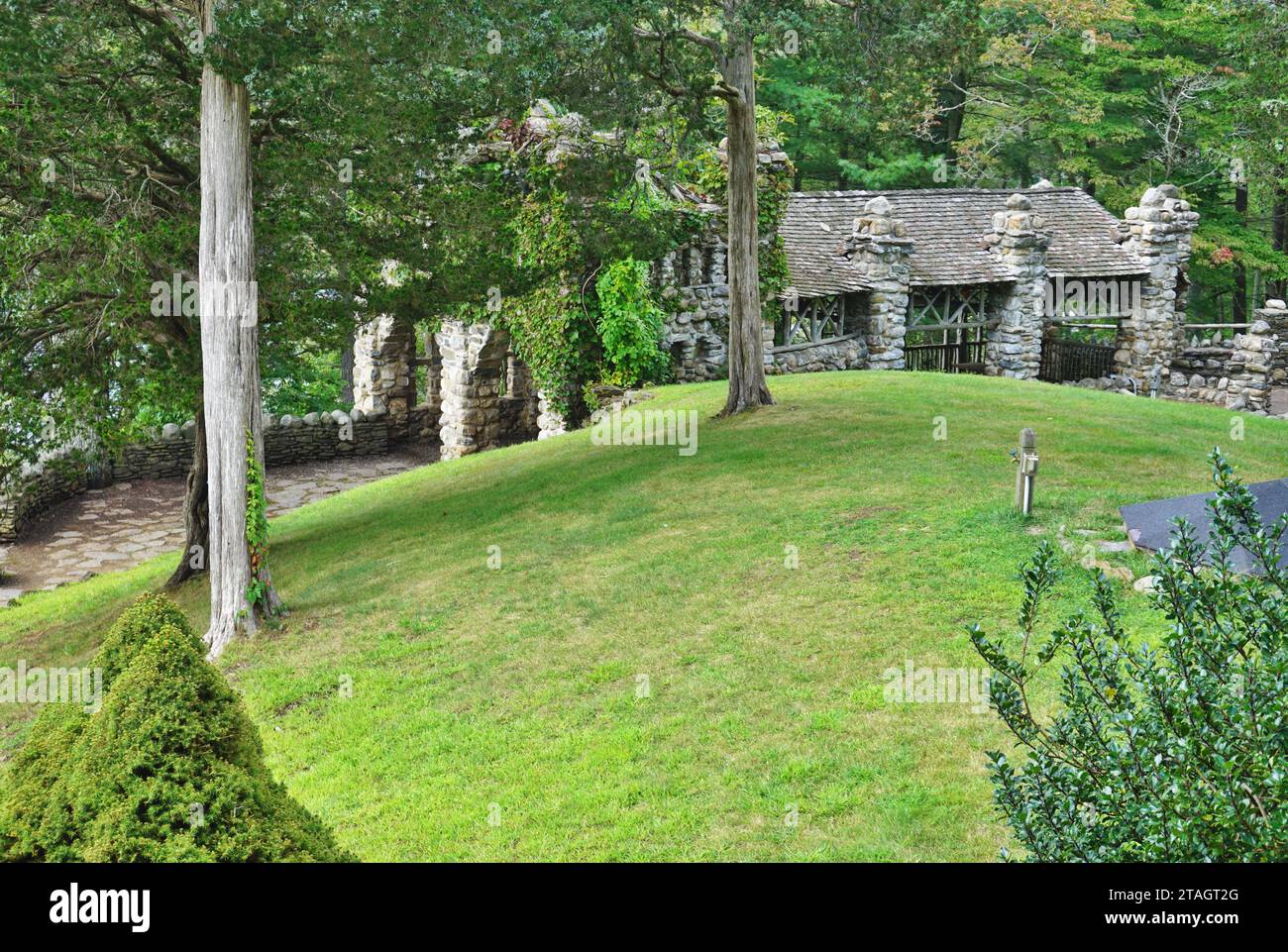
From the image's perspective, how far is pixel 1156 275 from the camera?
1336 inches

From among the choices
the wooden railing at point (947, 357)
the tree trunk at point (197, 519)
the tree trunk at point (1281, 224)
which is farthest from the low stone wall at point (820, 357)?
the tree trunk at point (1281, 224)

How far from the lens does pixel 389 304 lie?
16.2m

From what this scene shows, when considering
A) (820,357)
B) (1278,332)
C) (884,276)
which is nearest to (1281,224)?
(1278,332)

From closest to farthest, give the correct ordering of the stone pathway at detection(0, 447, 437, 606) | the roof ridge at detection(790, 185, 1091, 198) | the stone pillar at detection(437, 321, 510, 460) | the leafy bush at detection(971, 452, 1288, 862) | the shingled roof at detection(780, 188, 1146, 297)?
the leafy bush at detection(971, 452, 1288, 862), the stone pathway at detection(0, 447, 437, 606), the stone pillar at detection(437, 321, 510, 460), the shingled roof at detection(780, 188, 1146, 297), the roof ridge at detection(790, 185, 1091, 198)

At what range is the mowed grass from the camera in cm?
794

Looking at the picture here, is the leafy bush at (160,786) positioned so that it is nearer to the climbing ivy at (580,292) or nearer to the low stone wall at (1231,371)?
the climbing ivy at (580,292)

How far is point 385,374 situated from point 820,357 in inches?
422

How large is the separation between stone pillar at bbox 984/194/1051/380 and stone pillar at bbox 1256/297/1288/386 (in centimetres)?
759

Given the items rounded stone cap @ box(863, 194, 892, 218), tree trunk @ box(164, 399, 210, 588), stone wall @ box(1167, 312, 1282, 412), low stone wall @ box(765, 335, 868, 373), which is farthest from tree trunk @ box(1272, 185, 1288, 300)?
tree trunk @ box(164, 399, 210, 588)

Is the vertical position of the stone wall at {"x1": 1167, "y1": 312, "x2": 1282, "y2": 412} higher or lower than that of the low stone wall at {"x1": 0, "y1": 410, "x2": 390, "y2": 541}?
higher

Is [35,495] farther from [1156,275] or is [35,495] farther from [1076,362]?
[1156,275]

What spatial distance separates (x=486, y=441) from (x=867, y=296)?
10.2 meters

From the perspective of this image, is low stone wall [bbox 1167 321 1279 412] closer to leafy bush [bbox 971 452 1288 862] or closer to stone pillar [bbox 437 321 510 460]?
stone pillar [bbox 437 321 510 460]
